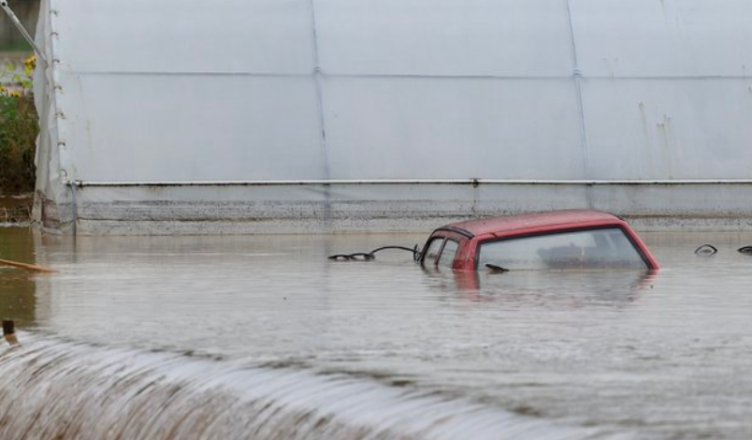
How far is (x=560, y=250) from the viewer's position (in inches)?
664

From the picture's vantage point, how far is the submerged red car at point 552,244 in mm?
16734

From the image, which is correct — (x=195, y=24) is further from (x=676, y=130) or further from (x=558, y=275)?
(x=558, y=275)

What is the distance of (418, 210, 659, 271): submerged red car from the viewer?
1673 cm

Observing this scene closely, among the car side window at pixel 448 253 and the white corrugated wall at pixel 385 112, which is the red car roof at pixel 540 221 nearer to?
the car side window at pixel 448 253

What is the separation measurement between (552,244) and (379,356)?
760cm

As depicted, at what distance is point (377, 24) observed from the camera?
26.8 metres

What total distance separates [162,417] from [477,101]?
18485mm

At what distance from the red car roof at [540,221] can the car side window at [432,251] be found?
73 cm

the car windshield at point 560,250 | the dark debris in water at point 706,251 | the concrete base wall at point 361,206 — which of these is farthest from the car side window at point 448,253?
the concrete base wall at point 361,206

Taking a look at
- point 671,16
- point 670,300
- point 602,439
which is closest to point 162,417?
point 602,439

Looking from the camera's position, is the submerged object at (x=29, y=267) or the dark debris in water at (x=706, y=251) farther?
the dark debris in water at (x=706, y=251)

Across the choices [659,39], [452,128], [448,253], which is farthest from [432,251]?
[659,39]

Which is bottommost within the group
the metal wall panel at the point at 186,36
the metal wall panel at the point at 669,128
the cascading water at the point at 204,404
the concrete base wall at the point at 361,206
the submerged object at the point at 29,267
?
the cascading water at the point at 204,404

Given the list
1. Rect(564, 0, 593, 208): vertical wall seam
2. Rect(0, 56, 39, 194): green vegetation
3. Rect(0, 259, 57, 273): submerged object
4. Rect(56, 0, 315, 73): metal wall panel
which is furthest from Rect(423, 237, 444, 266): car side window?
Rect(0, 56, 39, 194): green vegetation
